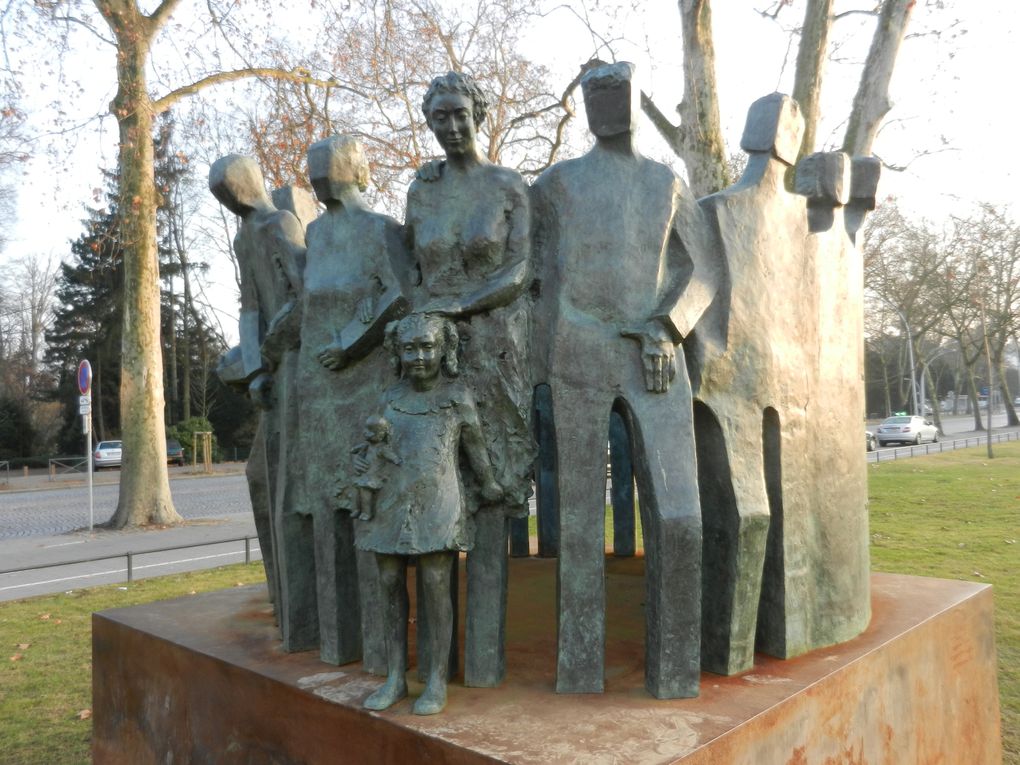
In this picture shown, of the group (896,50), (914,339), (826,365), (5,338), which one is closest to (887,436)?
(914,339)

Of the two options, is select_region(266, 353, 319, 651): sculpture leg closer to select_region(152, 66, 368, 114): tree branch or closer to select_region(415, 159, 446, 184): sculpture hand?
select_region(415, 159, 446, 184): sculpture hand

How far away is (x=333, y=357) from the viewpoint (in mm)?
4379

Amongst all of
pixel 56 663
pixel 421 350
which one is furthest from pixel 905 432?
pixel 421 350

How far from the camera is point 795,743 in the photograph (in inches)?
145

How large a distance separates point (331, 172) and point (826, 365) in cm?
287

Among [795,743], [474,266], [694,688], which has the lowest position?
[795,743]

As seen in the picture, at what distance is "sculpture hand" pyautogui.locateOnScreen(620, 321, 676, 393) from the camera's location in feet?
12.6

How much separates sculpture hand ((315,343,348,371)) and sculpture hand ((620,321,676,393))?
1448 millimetres

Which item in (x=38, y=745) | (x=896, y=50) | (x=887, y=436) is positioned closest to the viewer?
(x=38, y=745)

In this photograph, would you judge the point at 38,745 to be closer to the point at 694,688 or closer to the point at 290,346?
the point at 290,346

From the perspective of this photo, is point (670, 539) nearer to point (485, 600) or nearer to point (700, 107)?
point (485, 600)

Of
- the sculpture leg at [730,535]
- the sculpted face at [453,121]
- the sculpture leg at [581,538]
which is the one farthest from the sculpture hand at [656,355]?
the sculpted face at [453,121]

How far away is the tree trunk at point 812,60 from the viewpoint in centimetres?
1067

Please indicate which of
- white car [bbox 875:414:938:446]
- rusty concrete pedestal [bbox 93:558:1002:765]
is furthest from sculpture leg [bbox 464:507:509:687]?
white car [bbox 875:414:938:446]
